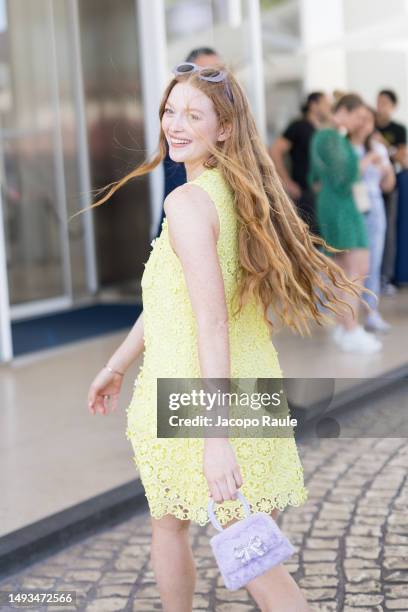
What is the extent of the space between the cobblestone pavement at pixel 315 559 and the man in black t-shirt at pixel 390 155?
511 cm

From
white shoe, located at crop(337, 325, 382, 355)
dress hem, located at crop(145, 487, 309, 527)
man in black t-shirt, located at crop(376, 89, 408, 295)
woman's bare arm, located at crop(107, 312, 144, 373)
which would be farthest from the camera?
man in black t-shirt, located at crop(376, 89, 408, 295)

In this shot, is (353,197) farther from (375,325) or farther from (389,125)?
(389,125)

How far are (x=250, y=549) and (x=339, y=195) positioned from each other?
5.11 m

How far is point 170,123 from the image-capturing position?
2.17m

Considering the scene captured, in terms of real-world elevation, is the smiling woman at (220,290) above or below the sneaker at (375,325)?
above

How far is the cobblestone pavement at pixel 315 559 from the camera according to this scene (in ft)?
10.4

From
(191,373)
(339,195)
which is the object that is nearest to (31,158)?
(339,195)

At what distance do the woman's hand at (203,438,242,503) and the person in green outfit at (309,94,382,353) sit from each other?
15.8ft

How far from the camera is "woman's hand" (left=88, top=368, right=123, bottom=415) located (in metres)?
2.53

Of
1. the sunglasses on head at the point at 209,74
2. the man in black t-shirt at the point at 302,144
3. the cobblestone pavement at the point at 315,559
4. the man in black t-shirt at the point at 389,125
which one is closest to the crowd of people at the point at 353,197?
the man in black t-shirt at the point at 302,144

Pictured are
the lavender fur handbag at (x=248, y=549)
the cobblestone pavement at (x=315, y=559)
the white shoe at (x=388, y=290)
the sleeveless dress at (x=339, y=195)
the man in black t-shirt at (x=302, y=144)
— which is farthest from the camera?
the white shoe at (x=388, y=290)

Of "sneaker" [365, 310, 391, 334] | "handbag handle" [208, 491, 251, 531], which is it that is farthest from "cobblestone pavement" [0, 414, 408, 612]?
"sneaker" [365, 310, 391, 334]

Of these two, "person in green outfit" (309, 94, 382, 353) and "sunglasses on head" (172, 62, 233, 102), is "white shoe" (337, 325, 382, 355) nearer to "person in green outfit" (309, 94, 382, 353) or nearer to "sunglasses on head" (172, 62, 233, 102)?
"person in green outfit" (309, 94, 382, 353)

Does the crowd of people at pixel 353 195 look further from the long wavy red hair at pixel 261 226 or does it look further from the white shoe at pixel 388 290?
the long wavy red hair at pixel 261 226
